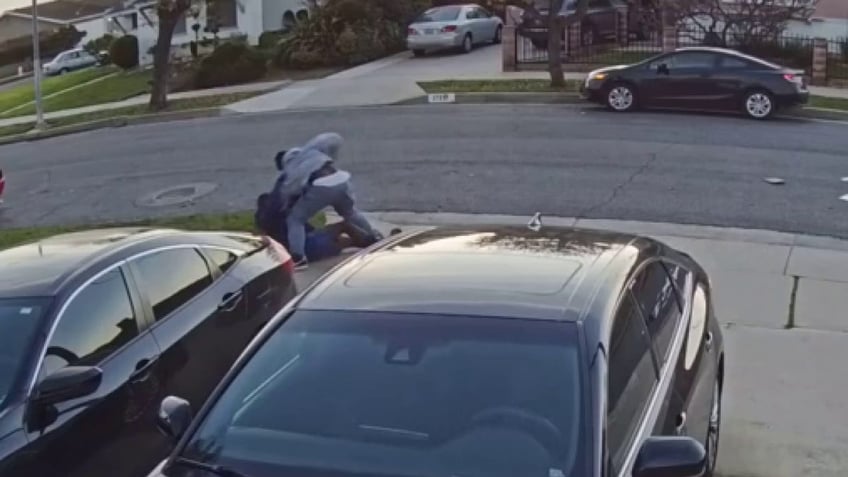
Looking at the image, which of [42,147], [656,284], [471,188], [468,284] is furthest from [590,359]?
[42,147]

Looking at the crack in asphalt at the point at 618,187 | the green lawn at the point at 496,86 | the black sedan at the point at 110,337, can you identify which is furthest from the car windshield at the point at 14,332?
the green lawn at the point at 496,86

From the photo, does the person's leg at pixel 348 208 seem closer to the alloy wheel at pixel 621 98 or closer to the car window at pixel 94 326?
the car window at pixel 94 326

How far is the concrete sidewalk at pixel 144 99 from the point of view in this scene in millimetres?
30594

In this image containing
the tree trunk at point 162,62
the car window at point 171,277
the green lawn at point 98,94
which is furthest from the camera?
the green lawn at point 98,94

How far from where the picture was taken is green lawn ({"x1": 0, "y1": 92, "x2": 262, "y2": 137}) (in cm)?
2788

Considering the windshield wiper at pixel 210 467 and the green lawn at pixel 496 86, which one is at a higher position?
the green lawn at pixel 496 86

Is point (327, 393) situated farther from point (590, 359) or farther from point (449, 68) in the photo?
point (449, 68)

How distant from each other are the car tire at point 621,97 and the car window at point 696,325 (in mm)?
17464

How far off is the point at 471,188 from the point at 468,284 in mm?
11223

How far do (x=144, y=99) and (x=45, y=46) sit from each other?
42.4m

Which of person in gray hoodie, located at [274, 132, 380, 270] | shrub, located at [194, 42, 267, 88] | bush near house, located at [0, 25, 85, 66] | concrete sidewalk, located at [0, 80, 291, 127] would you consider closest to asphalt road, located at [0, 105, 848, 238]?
person in gray hoodie, located at [274, 132, 380, 270]

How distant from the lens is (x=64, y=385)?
201 inches

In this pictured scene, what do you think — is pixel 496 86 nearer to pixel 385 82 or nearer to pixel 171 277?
pixel 385 82

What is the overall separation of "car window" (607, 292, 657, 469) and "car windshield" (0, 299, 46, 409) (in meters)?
2.71
